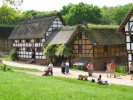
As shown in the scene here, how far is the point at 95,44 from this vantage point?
43.2 metres

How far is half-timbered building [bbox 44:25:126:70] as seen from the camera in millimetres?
44250

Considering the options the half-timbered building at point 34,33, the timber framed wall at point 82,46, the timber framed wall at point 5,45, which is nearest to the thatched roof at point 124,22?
the timber framed wall at point 82,46

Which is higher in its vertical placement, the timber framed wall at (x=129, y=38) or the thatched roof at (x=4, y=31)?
the thatched roof at (x=4, y=31)

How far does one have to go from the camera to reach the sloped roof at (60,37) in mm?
47591

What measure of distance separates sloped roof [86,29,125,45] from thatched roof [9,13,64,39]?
11001 mm

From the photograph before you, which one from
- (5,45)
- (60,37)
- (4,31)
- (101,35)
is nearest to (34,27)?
(60,37)

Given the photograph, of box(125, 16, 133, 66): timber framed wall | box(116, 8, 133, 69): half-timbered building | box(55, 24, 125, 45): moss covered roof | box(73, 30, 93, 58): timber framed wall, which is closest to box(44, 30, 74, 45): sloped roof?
box(55, 24, 125, 45): moss covered roof

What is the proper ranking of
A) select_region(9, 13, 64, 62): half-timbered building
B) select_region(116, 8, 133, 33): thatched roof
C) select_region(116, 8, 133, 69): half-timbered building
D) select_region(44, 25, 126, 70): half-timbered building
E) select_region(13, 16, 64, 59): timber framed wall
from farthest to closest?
select_region(13, 16, 64, 59): timber framed wall < select_region(9, 13, 64, 62): half-timbered building < select_region(44, 25, 126, 70): half-timbered building < select_region(116, 8, 133, 69): half-timbered building < select_region(116, 8, 133, 33): thatched roof

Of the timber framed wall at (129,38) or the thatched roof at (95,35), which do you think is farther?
the thatched roof at (95,35)

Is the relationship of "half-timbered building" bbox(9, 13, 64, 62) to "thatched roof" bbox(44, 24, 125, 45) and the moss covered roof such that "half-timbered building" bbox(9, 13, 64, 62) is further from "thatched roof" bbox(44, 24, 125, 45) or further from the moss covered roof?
the moss covered roof

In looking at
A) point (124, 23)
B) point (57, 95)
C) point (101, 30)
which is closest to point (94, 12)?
point (101, 30)

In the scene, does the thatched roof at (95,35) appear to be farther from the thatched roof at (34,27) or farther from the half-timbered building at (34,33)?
the thatched roof at (34,27)

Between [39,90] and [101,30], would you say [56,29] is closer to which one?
[101,30]

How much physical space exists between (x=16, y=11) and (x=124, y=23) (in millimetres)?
17407
